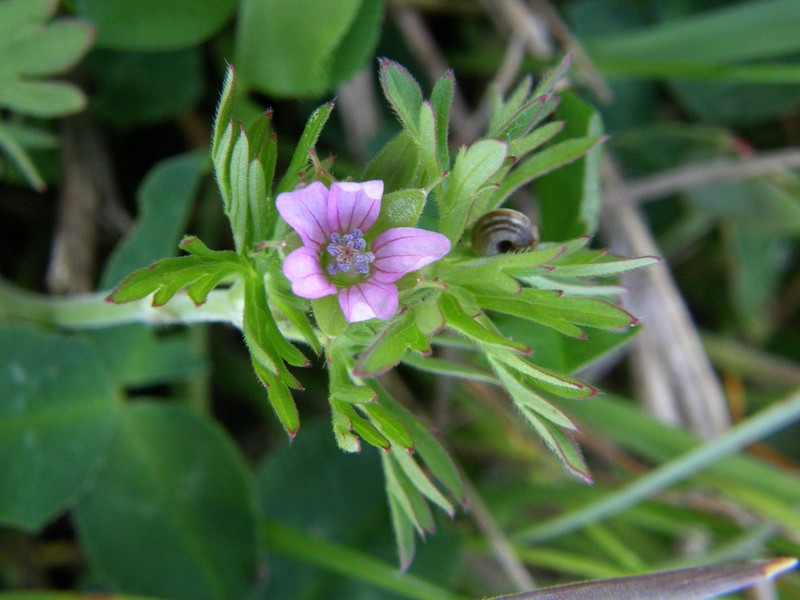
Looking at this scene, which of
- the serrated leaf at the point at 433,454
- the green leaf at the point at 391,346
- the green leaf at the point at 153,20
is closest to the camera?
the green leaf at the point at 391,346

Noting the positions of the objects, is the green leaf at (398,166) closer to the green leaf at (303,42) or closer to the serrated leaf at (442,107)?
the serrated leaf at (442,107)

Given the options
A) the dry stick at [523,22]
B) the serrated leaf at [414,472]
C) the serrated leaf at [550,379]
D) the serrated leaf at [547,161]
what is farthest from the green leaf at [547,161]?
the dry stick at [523,22]

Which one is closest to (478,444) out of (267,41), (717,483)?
(717,483)

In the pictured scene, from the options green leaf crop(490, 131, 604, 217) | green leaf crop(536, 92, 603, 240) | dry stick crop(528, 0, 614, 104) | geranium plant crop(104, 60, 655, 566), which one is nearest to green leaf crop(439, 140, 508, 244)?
geranium plant crop(104, 60, 655, 566)

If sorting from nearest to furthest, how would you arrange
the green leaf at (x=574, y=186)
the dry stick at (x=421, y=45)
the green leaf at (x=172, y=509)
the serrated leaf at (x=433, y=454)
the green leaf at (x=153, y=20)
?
the serrated leaf at (x=433, y=454), the green leaf at (x=574, y=186), the green leaf at (x=153, y=20), the green leaf at (x=172, y=509), the dry stick at (x=421, y=45)

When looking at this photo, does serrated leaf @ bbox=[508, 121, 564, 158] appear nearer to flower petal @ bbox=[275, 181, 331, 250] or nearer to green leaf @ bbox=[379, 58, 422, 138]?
green leaf @ bbox=[379, 58, 422, 138]
